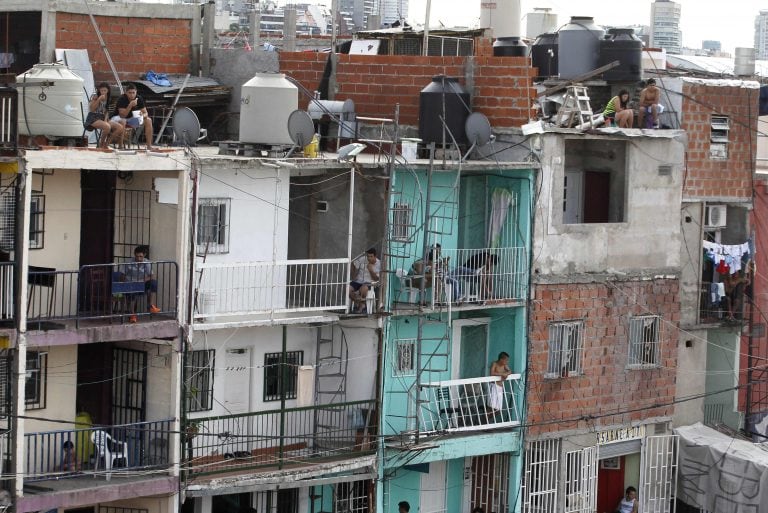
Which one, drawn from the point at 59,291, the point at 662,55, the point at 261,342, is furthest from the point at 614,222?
the point at 59,291

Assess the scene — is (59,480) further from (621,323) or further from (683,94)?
(683,94)

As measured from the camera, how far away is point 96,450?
1201 inches

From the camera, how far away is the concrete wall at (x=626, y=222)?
35.7 meters

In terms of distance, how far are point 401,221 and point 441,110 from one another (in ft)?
9.14

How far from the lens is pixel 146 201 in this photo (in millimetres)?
31453

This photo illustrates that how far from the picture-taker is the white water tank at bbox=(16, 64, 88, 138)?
30078 mm

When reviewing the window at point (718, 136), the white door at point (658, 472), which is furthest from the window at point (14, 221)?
the window at point (718, 136)

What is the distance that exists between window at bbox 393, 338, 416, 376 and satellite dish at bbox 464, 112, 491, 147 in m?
3.99

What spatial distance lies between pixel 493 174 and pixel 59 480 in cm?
1090

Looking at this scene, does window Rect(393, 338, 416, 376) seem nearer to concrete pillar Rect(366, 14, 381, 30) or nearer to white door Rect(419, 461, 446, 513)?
white door Rect(419, 461, 446, 513)

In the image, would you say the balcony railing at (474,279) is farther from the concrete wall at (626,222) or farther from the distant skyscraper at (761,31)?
the distant skyscraper at (761,31)

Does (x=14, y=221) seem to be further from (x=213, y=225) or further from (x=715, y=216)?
(x=715, y=216)

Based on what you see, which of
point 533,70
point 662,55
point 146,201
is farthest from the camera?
point 662,55

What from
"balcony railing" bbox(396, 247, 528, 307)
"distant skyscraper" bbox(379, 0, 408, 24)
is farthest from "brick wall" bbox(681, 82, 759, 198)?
"distant skyscraper" bbox(379, 0, 408, 24)
